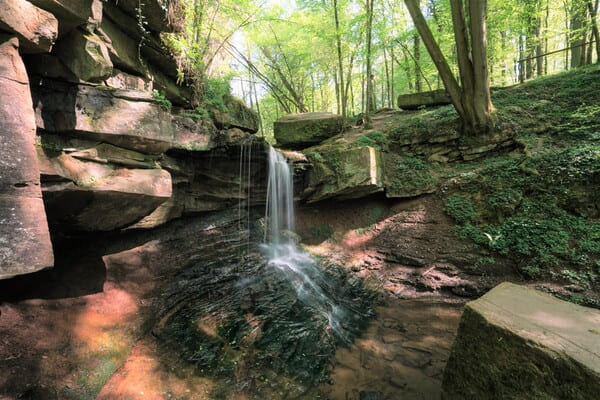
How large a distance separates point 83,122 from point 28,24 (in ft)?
4.17

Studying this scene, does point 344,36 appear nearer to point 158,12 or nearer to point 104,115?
point 158,12

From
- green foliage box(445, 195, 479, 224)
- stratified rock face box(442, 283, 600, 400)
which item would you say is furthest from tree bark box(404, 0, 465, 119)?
stratified rock face box(442, 283, 600, 400)

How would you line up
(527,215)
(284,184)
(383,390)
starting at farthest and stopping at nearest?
1. (284,184)
2. (527,215)
3. (383,390)

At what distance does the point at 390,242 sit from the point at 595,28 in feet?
33.6

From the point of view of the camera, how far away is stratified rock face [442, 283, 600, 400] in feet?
7.33

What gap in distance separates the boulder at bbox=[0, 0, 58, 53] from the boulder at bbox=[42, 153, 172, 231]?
139 cm

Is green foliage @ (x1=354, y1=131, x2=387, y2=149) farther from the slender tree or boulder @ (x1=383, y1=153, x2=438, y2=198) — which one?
the slender tree

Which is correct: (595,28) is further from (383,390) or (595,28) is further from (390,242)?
(383,390)

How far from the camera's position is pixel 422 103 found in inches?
448

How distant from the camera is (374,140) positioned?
9.13 meters

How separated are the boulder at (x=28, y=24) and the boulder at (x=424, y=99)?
38.1 ft

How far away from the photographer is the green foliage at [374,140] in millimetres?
8973

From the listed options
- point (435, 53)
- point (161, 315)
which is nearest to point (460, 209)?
point (435, 53)

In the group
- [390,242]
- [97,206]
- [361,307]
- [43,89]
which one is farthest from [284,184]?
[43,89]
